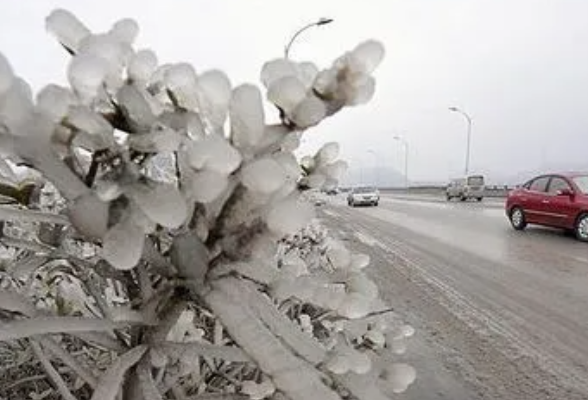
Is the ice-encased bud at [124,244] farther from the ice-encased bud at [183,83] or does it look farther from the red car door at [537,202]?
the red car door at [537,202]

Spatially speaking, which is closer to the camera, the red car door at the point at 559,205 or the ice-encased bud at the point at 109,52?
the ice-encased bud at the point at 109,52

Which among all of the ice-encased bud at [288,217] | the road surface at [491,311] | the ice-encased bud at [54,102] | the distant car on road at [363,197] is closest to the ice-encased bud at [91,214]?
the ice-encased bud at [54,102]

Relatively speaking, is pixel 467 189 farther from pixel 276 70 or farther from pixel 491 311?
pixel 276 70

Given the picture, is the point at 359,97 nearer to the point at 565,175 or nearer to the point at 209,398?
the point at 209,398

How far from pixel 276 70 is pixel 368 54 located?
144 millimetres

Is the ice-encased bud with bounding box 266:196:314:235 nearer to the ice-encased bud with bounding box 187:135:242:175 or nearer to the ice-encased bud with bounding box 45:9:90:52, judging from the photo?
the ice-encased bud with bounding box 187:135:242:175

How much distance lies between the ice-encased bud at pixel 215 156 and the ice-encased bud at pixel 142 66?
0.66 ft

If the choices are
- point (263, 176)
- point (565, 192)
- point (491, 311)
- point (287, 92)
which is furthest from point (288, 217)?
point (565, 192)

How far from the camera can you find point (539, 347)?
5836mm

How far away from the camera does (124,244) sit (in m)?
0.91

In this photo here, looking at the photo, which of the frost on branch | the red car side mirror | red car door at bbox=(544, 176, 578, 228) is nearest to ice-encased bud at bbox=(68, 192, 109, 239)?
the frost on branch

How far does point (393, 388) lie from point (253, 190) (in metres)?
0.62

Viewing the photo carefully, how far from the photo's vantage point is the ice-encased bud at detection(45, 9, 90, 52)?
40.0 inches

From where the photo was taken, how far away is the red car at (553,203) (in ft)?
51.6
